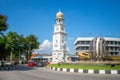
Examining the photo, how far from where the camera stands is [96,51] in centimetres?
3088

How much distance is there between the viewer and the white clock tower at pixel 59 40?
9838cm

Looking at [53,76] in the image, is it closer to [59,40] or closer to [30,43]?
[30,43]

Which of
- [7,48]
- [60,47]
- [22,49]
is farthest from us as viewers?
[60,47]

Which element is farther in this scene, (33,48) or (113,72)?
(33,48)

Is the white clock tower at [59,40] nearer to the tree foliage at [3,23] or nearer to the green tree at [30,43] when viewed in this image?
the green tree at [30,43]

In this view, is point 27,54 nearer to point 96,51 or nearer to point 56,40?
point 56,40

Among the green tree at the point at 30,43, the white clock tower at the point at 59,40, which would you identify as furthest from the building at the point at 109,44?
the green tree at the point at 30,43

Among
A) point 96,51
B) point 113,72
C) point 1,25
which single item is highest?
point 1,25

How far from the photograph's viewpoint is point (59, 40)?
326 feet

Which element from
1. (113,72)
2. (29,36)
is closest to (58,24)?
(29,36)

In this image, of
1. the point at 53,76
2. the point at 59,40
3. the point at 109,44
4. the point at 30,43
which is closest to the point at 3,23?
the point at 53,76

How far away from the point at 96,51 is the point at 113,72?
10.7 meters

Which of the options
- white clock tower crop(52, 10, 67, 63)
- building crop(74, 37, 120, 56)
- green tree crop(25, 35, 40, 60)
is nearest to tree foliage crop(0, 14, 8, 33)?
green tree crop(25, 35, 40, 60)

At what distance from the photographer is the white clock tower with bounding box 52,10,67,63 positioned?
98.4 metres
